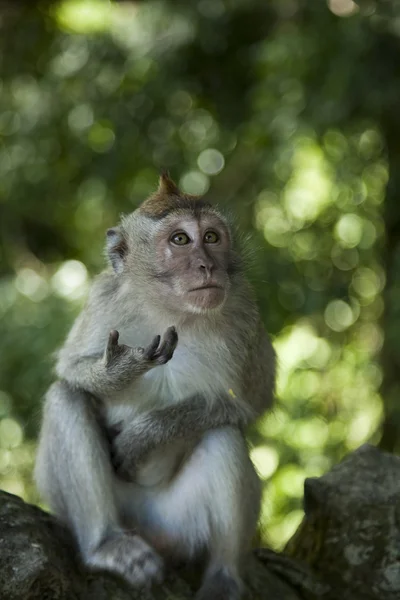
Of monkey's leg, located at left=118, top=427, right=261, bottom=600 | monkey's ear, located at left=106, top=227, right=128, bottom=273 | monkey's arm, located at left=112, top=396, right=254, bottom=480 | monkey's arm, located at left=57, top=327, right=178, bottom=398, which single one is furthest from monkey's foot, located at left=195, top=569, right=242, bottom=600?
monkey's ear, located at left=106, top=227, right=128, bottom=273

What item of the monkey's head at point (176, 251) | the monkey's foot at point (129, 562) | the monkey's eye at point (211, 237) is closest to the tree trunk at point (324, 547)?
the monkey's foot at point (129, 562)

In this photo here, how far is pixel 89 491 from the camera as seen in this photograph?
431cm

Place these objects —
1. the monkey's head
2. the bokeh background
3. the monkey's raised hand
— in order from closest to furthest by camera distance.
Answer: the monkey's raised hand
the monkey's head
the bokeh background

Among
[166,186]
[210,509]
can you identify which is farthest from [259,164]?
[210,509]

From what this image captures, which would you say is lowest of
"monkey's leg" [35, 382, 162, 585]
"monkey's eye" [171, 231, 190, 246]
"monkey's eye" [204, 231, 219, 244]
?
"monkey's leg" [35, 382, 162, 585]

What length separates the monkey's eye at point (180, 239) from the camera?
183 inches

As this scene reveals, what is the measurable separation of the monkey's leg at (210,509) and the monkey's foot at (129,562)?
31 centimetres

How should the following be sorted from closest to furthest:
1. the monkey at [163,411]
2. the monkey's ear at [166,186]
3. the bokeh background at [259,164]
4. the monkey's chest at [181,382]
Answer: the monkey at [163,411] → the monkey's chest at [181,382] → the monkey's ear at [166,186] → the bokeh background at [259,164]

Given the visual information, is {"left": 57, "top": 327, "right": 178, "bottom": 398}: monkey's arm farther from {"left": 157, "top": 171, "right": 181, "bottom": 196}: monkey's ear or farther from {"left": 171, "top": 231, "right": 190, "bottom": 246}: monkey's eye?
{"left": 157, "top": 171, "right": 181, "bottom": 196}: monkey's ear

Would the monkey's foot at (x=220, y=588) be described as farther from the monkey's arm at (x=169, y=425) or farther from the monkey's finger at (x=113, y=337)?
the monkey's finger at (x=113, y=337)

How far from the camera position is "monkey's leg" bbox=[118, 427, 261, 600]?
4445 millimetres

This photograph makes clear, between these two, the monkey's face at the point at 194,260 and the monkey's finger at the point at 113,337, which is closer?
the monkey's finger at the point at 113,337

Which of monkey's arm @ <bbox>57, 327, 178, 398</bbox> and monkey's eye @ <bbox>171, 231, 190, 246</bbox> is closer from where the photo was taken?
monkey's arm @ <bbox>57, 327, 178, 398</bbox>

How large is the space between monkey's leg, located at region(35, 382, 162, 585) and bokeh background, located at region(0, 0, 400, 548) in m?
3.14
